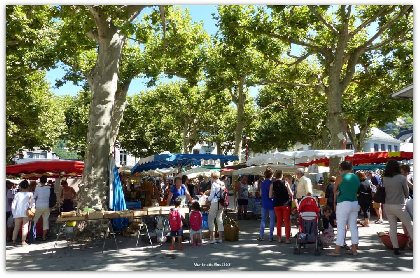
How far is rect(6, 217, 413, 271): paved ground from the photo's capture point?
24.1ft

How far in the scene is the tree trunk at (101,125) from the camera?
10953 mm

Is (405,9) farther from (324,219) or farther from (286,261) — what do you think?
(286,261)

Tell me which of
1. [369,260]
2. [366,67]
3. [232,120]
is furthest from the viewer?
[232,120]

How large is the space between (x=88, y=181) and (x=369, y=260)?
6574 mm

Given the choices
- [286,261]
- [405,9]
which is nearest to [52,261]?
[286,261]

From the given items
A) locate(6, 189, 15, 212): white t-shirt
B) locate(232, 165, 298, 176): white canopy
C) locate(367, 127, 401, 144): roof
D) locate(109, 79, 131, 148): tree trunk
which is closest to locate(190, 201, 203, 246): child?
locate(6, 189, 15, 212): white t-shirt

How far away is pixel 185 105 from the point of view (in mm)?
40344

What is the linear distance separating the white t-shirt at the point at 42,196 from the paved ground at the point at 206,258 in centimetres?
140

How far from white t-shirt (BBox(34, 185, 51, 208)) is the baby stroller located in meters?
6.25

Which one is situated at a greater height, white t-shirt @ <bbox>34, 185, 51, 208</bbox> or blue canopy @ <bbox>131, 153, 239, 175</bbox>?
blue canopy @ <bbox>131, 153, 239, 175</bbox>

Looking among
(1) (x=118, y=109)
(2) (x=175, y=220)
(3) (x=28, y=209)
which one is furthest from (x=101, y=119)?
(1) (x=118, y=109)

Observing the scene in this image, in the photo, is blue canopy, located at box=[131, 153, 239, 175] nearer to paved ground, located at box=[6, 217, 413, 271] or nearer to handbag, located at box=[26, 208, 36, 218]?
paved ground, located at box=[6, 217, 413, 271]

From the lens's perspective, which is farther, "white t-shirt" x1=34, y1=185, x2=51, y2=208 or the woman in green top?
"white t-shirt" x1=34, y1=185, x2=51, y2=208

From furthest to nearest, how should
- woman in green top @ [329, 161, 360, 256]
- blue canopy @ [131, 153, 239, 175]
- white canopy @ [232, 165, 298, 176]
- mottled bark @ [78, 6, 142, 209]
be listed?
white canopy @ [232, 165, 298, 176]
blue canopy @ [131, 153, 239, 175]
mottled bark @ [78, 6, 142, 209]
woman in green top @ [329, 161, 360, 256]
